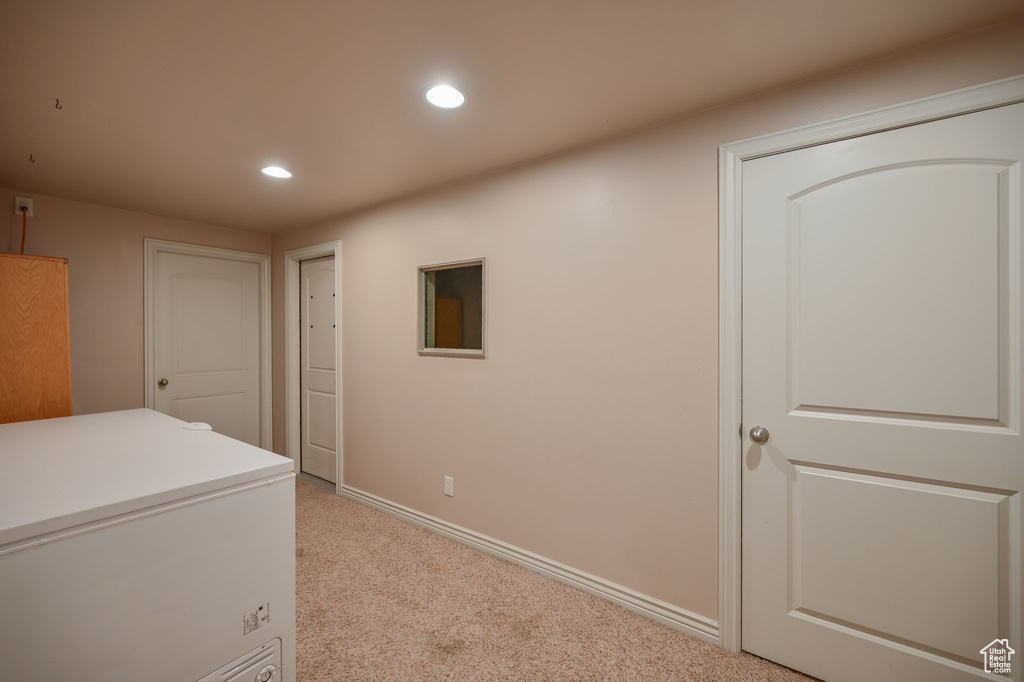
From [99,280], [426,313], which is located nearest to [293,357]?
[99,280]

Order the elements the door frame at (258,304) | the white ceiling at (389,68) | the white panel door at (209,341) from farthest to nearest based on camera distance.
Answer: the white panel door at (209,341), the door frame at (258,304), the white ceiling at (389,68)

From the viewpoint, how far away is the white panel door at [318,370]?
143 inches

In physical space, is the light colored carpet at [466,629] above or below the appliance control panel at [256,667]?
below

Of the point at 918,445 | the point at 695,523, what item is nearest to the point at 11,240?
the point at 695,523

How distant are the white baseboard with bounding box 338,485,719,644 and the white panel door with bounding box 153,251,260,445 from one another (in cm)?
180

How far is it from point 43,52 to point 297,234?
2.40 meters

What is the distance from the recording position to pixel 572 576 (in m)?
2.17

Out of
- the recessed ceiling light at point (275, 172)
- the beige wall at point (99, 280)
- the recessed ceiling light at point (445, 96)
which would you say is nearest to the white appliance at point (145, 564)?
the recessed ceiling light at point (445, 96)

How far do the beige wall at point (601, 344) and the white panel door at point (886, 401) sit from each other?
0.56ft

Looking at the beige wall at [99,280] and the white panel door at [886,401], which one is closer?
the white panel door at [886,401]

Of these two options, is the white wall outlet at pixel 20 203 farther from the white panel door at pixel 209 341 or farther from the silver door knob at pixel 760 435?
the silver door knob at pixel 760 435

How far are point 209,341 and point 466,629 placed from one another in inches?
130

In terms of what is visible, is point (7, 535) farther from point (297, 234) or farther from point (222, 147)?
point (297, 234)

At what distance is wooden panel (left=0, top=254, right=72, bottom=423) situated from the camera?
6.71ft
